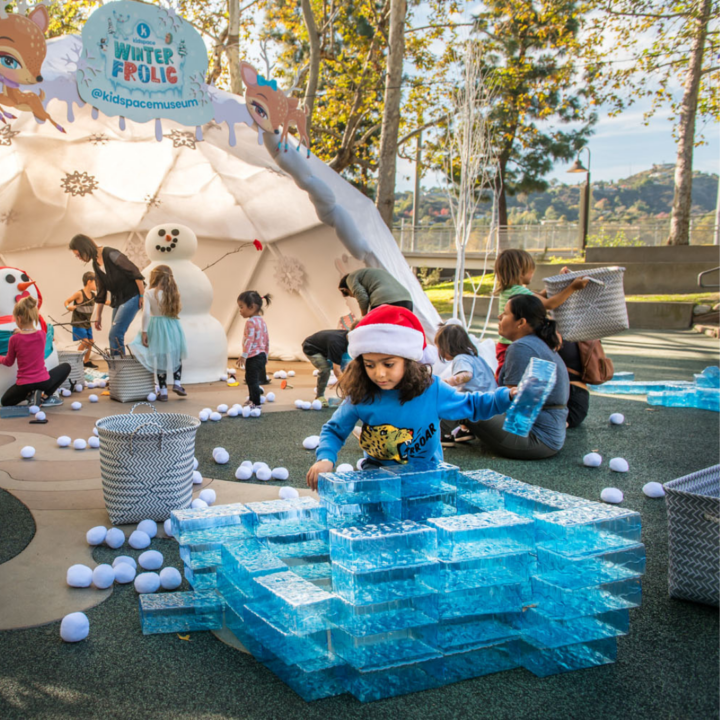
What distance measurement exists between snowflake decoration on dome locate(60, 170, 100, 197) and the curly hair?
7366 mm

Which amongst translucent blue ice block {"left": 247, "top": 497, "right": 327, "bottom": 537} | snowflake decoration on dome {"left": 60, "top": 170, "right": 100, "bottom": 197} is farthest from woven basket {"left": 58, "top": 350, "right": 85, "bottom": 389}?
translucent blue ice block {"left": 247, "top": 497, "right": 327, "bottom": 537}

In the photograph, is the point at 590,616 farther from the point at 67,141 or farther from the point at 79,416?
the point at 67,141

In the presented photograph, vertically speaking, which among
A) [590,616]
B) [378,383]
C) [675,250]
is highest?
[675,250]

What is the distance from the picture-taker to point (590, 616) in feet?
7.36

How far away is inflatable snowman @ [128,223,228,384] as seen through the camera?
7.56m

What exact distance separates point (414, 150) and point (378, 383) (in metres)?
17.9

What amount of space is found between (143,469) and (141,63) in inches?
156

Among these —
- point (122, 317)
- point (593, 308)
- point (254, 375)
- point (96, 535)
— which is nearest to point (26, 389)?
point (122, 317)

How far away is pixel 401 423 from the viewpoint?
2.88 metres

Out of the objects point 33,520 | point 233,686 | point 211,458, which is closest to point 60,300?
point 211,458

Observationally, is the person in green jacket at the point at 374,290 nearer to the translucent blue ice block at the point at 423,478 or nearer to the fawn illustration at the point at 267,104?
the fawn illustration at the point at 267,104

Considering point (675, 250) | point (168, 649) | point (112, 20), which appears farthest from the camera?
point (675, 250)

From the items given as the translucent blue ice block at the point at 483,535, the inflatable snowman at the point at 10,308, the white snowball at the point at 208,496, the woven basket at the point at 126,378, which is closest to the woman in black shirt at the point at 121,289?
the woven basket at the point at 126,378

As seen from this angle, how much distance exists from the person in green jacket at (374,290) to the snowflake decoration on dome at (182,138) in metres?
3.35
